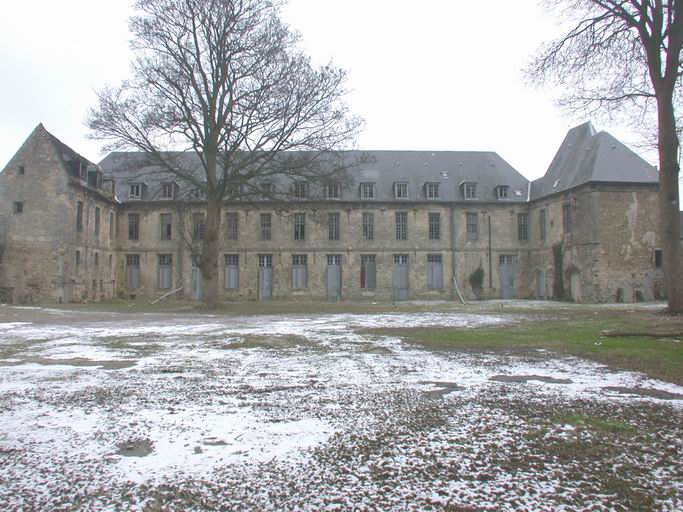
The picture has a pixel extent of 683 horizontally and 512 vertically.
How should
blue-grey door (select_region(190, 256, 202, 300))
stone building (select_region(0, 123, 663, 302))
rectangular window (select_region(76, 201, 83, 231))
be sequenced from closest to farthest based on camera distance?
1. rectangular window (select_region(76, 201, 83, 231))
2. stone building (select_region(0, 123, 663, 302))
3. blue-grey door (select_region(190, 256, 202, 300))

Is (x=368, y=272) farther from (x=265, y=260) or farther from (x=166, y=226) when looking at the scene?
(x=166, y=226)

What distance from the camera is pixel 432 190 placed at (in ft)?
109

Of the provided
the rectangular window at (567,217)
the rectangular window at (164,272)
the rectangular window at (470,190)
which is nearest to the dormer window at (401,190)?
the rectangular window at (470,190)

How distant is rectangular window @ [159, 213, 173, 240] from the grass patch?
24.3 metres

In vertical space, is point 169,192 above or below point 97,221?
above

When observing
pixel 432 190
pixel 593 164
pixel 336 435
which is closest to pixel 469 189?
pixel 432 190

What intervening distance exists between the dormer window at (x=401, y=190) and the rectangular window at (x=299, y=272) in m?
7.60

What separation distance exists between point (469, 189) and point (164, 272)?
21726mm

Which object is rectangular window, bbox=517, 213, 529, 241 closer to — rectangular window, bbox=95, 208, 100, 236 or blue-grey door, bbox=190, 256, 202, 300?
blue-grey door, bbox=190, 256, 202, 300

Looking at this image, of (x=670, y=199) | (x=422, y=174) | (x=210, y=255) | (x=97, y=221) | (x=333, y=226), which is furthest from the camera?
(x=422, y=174)

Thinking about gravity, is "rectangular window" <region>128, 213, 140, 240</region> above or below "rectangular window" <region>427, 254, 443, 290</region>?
above

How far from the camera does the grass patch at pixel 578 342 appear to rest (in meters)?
7.71

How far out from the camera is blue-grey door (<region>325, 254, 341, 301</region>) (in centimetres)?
3253

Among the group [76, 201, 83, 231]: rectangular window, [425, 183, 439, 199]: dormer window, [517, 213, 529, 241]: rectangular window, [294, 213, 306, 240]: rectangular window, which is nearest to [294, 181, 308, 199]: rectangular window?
[294, 213, 306, 240]: rectangular window
